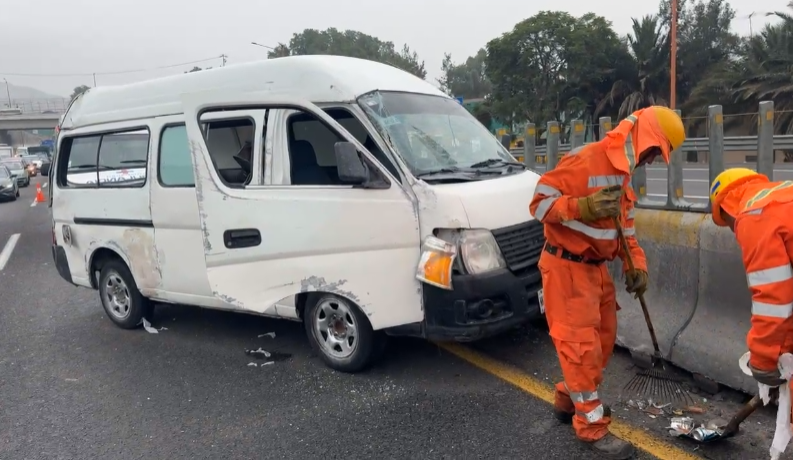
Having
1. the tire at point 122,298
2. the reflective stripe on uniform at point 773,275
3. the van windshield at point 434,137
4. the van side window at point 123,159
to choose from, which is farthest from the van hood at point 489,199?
the tire at point 122,298

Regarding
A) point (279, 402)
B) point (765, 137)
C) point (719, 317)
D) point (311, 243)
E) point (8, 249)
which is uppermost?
point (765, 137)

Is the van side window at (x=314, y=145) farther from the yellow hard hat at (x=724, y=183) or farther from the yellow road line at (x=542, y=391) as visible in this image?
the yellow hard hat at (x=724, y=183)

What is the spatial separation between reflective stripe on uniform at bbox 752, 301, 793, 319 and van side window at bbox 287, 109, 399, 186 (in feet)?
8.69

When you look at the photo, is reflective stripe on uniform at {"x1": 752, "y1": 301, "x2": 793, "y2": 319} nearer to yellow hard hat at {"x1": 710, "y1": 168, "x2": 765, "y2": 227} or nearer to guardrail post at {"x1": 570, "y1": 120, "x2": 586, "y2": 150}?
yellow hard hat at {"x1": 710, "y1": 168, "x2": 765, "y2": 227}

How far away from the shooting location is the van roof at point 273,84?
443 cm

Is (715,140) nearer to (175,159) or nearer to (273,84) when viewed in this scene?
(273,84)

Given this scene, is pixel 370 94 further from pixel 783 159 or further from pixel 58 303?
pixel 783 159

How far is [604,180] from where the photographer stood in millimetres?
3240

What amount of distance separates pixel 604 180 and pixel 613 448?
1.40 m

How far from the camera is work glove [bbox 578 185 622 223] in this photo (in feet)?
10.1

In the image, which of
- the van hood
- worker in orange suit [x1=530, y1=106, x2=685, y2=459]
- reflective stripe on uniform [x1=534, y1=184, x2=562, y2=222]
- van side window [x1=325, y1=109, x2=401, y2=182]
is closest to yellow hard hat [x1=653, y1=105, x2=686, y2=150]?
worker in orange suit [x1=530, y1=106, x2=685, y2=459]

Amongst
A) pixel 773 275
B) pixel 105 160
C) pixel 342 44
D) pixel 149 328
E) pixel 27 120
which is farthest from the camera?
pixel 342 44

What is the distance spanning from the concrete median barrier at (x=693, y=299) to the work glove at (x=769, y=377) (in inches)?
46.0

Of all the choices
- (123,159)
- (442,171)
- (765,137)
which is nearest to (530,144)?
(765,137)
